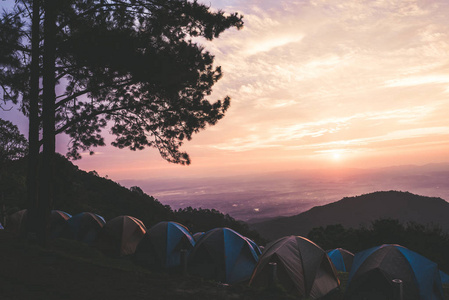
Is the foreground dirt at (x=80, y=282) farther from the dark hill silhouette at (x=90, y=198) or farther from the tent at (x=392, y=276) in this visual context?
the dark hill silhouette at (x=90, y=198)

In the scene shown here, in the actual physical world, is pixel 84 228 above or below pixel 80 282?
below

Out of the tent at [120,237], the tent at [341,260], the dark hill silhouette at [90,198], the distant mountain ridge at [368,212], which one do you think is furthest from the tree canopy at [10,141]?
the distant mountain ridge at [368,212]

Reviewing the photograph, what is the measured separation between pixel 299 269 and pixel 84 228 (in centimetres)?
1314

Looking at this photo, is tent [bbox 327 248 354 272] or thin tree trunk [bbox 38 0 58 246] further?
tent [bbox 327 248 354 272]

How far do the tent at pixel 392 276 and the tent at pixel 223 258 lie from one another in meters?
3.84

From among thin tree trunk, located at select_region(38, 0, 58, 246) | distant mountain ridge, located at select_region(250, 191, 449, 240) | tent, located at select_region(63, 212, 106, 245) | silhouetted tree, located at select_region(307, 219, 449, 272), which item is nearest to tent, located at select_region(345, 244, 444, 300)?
thin tree trunk, located at select_region(38, 0, 58, 246)

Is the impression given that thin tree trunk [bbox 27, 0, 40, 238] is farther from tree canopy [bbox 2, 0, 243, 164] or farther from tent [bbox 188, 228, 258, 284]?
tent [bbox 188, 228, 258, 284]

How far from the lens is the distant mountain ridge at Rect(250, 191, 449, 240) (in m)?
134

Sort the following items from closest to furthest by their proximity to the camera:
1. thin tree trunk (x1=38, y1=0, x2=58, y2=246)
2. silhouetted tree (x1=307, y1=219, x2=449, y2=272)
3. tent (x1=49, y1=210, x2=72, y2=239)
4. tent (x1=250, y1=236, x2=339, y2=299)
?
tent (x1=250, y1=236, x2=339, y2=299), thin tree trunk (x1=38, y1=0, x2=58, y2=246), tent (x1=49, y1=210, x2=72, y2=239), silhouetted tree (x1=307, y1=219, x2=449, y2=272)

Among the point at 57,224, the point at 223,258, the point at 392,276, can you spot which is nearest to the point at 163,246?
the point at 223,258

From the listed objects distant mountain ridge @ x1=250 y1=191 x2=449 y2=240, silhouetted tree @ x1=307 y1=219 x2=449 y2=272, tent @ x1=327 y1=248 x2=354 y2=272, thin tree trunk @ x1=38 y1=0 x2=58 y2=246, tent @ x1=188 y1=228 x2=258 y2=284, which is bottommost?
distant mountain ridge @ x1=250 y1=191 x2=449 y2=240

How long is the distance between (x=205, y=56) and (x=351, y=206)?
162 metres

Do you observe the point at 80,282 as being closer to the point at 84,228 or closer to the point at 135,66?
the point at 135,66

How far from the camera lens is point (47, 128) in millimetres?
9672
